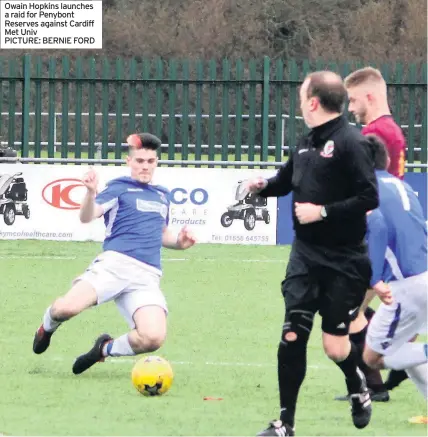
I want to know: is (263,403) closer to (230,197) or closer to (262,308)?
(262,308)

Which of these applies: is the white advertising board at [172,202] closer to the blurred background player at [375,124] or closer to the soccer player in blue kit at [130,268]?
the soccer player in blue kit at [130,268]

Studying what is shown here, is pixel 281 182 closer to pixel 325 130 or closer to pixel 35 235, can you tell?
pixel 325 130

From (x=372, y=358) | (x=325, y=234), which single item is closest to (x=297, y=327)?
(x=325, y=234)

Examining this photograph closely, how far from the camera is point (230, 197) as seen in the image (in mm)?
→ 16891

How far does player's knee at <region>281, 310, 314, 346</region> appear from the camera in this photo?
6590 millimetres

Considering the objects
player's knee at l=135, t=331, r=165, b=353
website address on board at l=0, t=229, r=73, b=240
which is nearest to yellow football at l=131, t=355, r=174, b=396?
player's knee at l=135, t=331, r=165, b=353

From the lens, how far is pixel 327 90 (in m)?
6.60

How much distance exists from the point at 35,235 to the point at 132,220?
8.76 m

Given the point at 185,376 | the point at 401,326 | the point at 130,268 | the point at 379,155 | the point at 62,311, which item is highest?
the point at 379,155

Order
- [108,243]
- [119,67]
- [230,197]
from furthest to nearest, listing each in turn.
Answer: [119,67] < [230,197] < [108,243]

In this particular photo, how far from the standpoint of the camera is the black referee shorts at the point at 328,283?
6.62 metres

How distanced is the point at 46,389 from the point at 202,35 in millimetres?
35701

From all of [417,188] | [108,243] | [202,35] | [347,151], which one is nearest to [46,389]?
[108,243]

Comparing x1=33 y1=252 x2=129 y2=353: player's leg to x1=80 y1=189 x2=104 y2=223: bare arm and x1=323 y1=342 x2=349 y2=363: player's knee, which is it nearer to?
x1=80 y1=189 x2=104 y2=223: bare arm
